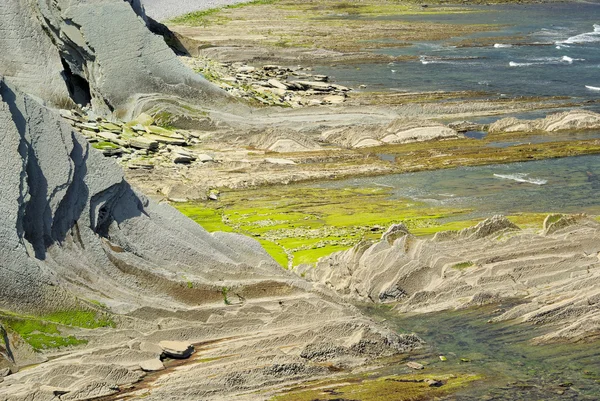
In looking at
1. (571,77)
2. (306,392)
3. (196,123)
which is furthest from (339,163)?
(571,77)

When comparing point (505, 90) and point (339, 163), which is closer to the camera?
point (339, 163)

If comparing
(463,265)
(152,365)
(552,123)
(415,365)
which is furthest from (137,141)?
(415,365)

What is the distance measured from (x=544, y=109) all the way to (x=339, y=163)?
566 inches

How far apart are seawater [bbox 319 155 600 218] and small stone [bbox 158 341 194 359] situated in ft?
41.1

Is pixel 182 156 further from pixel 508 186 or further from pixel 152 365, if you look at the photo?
pixel 152 365

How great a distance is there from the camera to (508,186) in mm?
30953

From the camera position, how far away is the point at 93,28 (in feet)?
121

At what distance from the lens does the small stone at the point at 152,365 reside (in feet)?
53.2

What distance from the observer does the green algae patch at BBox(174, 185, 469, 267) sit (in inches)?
972

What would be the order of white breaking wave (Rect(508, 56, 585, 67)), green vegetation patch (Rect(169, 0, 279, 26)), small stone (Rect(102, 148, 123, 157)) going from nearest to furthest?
small stone (Rect(102, 148, 123, 157)), white breaking wave (Rect(508, 56, 585, 67)), green vegetation patch (Rect(169, 0, 279, 26))

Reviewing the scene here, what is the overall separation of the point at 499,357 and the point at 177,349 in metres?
5.84

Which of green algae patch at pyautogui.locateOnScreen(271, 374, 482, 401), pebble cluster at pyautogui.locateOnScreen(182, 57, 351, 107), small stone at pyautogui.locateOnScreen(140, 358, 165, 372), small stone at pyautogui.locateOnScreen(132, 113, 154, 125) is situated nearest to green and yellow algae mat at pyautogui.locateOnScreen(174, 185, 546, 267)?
green algae patch at pyautogui.locateOnScreen(271, 374, 482, 401)

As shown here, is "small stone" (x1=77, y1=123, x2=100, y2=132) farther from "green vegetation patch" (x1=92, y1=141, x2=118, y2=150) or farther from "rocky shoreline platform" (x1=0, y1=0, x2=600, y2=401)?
"rocky shoreline platform" (x1=0, y1=0, x2=600, y2=401)

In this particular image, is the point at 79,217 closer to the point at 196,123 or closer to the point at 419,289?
the point at 419,289
